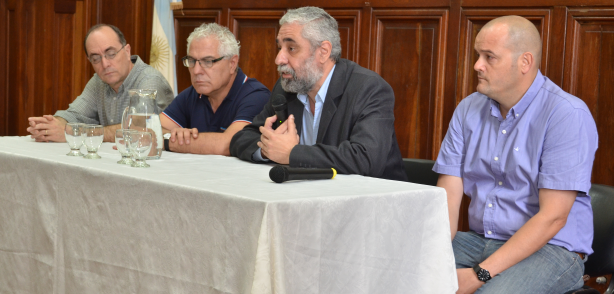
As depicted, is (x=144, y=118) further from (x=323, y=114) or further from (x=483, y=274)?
(x=483, y=274)

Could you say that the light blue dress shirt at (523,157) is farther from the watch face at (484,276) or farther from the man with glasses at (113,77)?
the man with glasses at (113,77)

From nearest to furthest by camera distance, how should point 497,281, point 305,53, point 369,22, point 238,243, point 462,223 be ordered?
point 238,243 → point 497,281 → point 305,53 → point 462,223 → point 369,22

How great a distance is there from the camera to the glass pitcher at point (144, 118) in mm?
1834

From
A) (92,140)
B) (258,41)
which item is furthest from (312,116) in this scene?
(258,41)

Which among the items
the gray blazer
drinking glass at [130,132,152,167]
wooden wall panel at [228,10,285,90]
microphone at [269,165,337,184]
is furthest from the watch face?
wooden wall panel at [228,10,285,90]

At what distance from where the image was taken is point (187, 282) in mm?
1329

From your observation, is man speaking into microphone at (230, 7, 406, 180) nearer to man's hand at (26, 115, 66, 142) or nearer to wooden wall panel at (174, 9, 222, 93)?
man's hand at (26, 115, 66, 142)

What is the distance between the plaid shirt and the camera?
3209 millimetres

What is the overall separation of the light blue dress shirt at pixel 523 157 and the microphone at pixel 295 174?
0.70m

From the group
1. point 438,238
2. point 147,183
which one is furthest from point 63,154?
point 438,238

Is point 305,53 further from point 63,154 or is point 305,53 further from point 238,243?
point 238,243

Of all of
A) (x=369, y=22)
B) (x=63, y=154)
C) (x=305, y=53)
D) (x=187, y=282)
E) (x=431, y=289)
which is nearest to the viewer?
(x=187, y=282)

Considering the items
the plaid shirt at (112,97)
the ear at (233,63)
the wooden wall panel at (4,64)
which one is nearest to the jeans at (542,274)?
the ear at (233,63)

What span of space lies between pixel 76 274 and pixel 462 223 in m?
2.19
